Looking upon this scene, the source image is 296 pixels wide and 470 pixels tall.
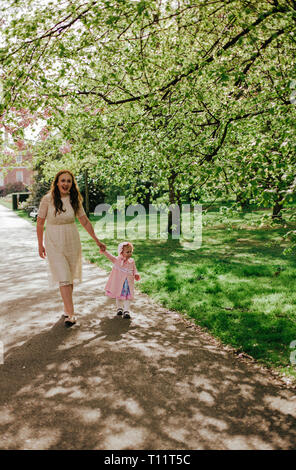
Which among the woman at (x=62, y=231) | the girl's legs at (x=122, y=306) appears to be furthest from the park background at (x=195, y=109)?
the woman at (x=62, y=231)

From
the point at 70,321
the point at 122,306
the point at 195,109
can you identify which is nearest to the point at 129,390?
the point at 70,321

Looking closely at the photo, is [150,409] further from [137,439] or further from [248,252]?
[248,252]

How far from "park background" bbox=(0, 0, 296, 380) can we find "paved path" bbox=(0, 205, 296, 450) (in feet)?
2.21

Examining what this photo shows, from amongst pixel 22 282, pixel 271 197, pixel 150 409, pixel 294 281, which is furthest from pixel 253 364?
pixel 22 282

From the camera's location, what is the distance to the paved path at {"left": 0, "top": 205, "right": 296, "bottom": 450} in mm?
3213

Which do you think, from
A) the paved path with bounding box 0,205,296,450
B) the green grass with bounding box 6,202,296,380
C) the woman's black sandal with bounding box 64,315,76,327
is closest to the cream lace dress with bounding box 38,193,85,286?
the woman's black sandal with bounding box 64,315,76,327

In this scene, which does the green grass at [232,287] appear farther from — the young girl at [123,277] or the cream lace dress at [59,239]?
the cream lace dress at [59,239]

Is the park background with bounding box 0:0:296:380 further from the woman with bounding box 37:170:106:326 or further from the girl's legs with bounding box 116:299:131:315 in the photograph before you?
the woman with bounding box 37:170:106:326

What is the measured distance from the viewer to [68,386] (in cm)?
401

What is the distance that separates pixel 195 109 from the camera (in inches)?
300

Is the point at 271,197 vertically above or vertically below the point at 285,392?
above

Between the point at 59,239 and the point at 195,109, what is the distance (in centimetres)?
381

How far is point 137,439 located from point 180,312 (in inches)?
140

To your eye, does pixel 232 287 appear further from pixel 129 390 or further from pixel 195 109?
pixel 129 390
